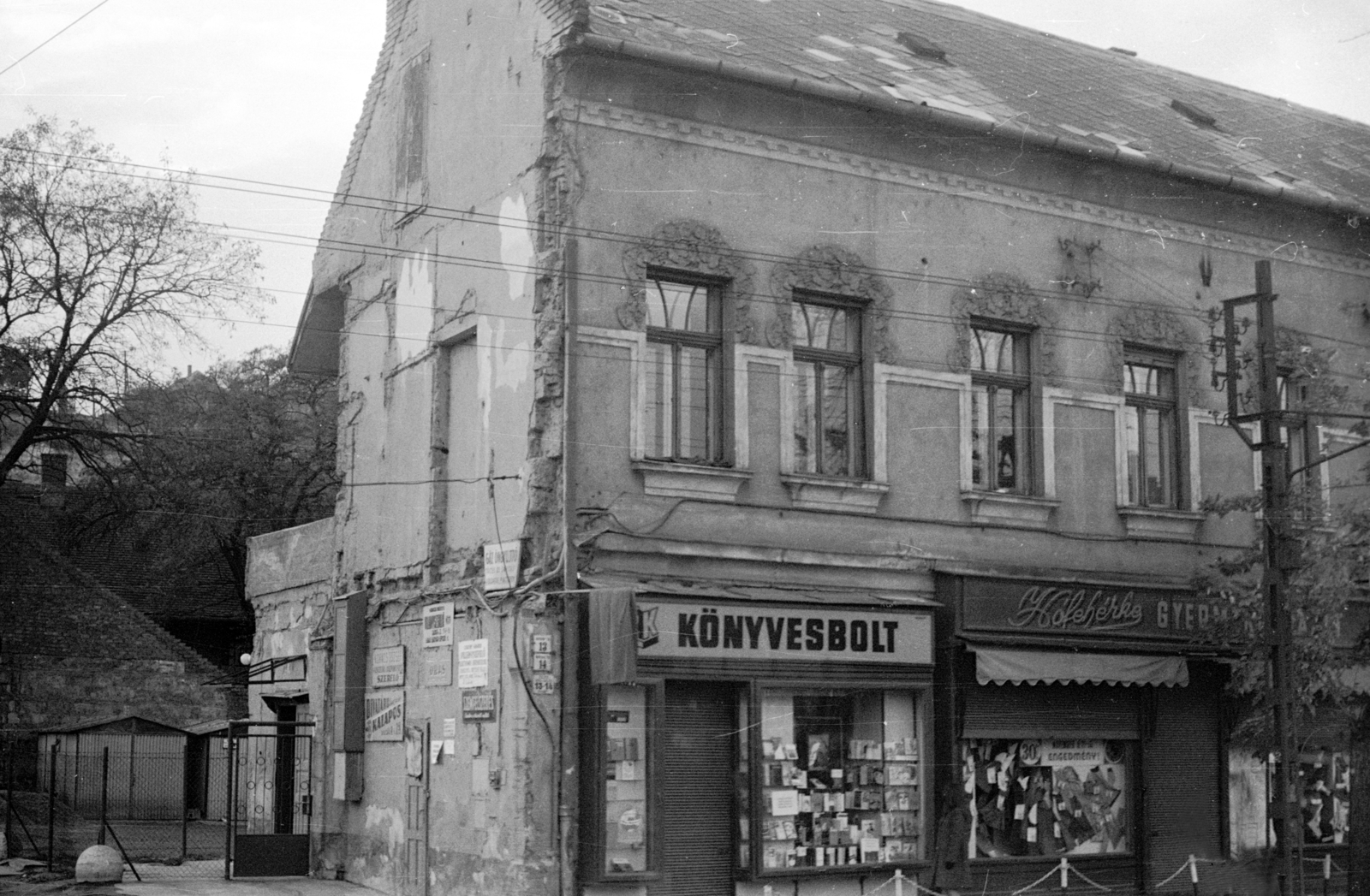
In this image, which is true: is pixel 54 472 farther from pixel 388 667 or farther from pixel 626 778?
pixel 626 778

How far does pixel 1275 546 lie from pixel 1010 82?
24.4ft

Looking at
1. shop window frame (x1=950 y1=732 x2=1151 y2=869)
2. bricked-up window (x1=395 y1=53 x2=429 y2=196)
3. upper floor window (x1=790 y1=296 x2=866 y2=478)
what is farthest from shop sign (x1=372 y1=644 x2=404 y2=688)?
shop window frame (x1=950 y1=732 x2=1151 y2=869)

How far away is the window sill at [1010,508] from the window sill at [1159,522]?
1.12m

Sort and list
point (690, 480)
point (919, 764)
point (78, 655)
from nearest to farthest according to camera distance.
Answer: point (690, 480) < point (919, 764) < point (78, 655)

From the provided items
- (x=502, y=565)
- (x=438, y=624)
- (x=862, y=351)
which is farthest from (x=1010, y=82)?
(x=438, y=624)

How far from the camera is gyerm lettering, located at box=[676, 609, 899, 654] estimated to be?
51.3 feet

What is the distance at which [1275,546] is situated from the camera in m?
16.2

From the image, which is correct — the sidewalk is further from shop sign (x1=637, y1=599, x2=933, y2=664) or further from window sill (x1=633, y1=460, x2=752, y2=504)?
window sill (x1=633, y1=460, x2=752, y2=504)

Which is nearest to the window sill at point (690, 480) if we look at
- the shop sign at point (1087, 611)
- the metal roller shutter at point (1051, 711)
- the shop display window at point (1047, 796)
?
the shop sign at point (1087, 611)

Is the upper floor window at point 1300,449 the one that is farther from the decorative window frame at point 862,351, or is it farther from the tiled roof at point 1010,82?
the decorative window frame at point 862,351

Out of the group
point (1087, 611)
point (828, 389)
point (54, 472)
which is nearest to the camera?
point (828, 389)

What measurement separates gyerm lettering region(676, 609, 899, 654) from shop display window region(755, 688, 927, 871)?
513mm

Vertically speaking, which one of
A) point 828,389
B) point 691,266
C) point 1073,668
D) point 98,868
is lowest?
point 98,868

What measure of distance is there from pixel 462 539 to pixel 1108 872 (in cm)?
816
